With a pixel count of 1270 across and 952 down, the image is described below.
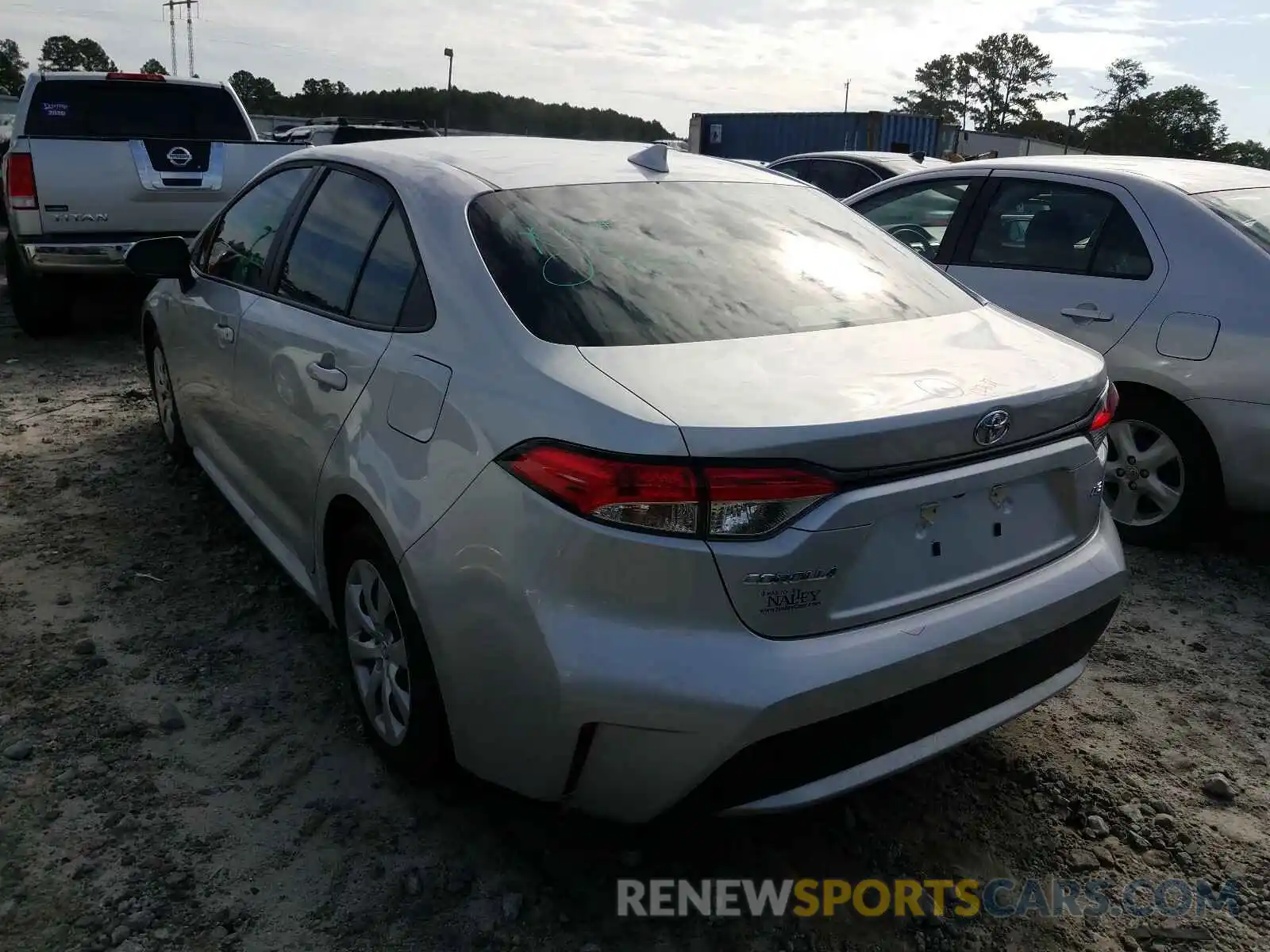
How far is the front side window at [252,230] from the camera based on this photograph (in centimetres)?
347

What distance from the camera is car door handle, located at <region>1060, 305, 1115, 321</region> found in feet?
14.1

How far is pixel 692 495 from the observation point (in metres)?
1.87

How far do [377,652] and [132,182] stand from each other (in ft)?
19.6

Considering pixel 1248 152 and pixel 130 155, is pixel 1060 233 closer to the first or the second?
pixel 130 155

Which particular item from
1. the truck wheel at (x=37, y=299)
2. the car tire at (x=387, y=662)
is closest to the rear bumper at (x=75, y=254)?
the truck wheel at (x=37, y=299)

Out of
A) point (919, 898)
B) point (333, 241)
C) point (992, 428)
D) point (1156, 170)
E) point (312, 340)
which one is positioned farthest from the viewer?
point (1156, 170)

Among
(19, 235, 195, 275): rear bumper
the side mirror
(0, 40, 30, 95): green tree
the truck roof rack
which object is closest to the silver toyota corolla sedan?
the side mirror

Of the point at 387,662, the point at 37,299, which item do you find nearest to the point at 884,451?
the point at 387,662

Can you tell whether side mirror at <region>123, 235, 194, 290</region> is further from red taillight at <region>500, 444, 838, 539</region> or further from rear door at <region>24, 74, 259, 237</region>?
rear door at <region>24, 74, 259, 237</region>

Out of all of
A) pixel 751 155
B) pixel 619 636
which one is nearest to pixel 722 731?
pixel 619 636

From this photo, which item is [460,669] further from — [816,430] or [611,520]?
[816,430]

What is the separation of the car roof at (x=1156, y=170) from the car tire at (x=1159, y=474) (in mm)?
968

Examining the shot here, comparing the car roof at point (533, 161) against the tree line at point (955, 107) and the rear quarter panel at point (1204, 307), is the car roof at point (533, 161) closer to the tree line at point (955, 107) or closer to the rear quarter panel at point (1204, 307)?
the rear quarter panel at point (1204, 307)

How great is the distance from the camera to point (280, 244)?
3.37m
